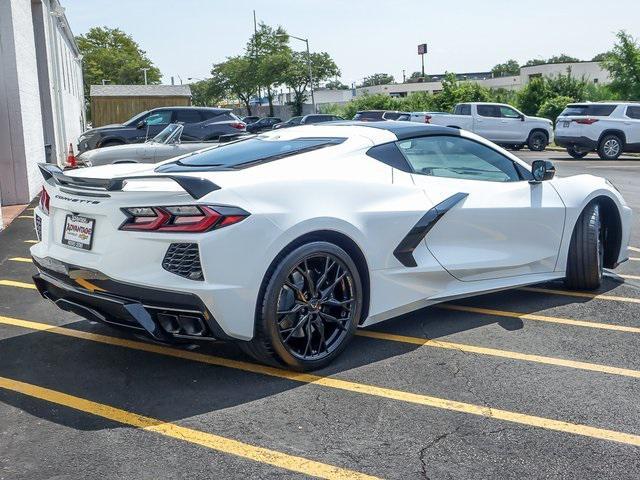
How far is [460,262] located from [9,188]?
31.3 ft

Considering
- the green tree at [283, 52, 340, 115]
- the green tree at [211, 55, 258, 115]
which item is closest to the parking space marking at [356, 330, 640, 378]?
the green tree at [283, 52, 340, 115]

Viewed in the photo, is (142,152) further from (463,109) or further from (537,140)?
(537,140)

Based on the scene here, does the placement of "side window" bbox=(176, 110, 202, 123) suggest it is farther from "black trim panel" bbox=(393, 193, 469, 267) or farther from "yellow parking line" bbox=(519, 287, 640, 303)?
"black trim panel" bbox=(393, 193, 469, 267)

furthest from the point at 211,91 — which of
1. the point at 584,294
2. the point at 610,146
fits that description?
the point at 584,294

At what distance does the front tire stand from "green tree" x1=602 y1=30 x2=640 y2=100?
32.2m

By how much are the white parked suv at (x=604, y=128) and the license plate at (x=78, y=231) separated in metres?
21.5

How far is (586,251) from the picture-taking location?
229 inches

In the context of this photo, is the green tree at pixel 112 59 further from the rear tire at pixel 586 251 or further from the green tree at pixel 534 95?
the rear tire at pixel 586 251

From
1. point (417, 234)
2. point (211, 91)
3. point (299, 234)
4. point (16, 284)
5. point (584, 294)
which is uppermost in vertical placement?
point (211, 91)

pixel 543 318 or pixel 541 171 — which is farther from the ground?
pixel 541 171

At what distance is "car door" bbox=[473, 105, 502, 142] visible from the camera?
27156 mm

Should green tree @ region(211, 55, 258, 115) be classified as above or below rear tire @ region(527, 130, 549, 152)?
above

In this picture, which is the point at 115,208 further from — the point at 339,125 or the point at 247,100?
the point at 247,100

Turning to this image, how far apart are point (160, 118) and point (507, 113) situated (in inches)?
582
